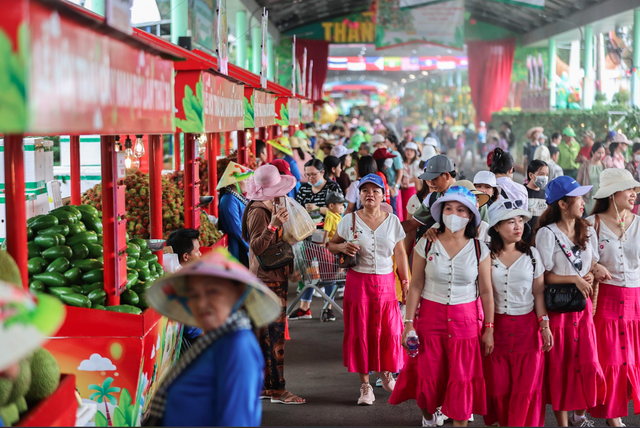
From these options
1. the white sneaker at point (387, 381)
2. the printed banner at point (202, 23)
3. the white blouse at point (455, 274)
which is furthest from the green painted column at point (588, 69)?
the white blouse at point (455, 274)

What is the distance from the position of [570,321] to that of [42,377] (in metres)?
3.38

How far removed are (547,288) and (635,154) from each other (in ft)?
28.4

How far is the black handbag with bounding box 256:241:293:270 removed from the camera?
5406 millimetres

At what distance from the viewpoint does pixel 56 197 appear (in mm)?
8609

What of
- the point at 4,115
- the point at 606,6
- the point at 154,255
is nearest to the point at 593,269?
the point at 154,255

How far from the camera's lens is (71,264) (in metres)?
4.36

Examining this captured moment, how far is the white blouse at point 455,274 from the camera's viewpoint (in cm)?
441

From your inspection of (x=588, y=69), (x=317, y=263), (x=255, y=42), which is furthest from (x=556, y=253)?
(x=255, y=42)

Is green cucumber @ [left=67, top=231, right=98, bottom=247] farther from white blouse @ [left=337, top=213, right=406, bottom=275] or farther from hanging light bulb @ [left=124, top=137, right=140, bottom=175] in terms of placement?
hanging light bulb @ [left=124, top=137, right=140, bottom=175]

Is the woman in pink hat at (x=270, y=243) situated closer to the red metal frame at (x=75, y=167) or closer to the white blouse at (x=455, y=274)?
the red metal frame at (x=75, y=167)

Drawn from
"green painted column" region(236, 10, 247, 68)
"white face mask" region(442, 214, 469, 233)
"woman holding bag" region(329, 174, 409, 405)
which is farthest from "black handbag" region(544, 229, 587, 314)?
"green painted column" region(236, 10, 247, 68)

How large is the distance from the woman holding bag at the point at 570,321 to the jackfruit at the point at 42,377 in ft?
10.2

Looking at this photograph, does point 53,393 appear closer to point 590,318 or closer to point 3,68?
point 3,68

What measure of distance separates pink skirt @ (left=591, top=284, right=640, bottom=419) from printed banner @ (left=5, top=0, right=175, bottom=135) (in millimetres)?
3502
